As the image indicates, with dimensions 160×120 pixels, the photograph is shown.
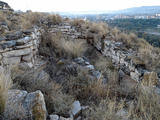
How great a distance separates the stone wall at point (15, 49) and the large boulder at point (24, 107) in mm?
1729

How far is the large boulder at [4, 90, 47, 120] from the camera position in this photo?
1.37 m

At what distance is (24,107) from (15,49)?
2.21 m

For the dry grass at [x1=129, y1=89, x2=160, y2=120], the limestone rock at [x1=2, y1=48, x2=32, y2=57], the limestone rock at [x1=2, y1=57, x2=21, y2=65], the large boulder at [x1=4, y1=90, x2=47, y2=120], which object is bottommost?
the dry grass at [x1=129, y1=89, x2=160, y2=120]

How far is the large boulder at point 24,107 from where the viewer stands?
137 cm

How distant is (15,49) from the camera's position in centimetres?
332

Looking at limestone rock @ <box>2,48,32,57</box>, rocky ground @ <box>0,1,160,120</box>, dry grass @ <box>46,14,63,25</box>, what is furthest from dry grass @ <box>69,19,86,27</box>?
limestone rock @ <box>2,48,32,57</box>

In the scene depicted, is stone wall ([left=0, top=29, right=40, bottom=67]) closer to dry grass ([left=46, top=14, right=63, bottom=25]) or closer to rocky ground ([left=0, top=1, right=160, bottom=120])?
rocky ground ([left=0, top=1, right=160, bottom=120])

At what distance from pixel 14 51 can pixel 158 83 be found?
11.8ft

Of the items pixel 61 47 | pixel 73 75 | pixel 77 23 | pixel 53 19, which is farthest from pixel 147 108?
pixel 53 19

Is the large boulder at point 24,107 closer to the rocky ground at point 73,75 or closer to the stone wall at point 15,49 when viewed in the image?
the rocky ground at point 73,75

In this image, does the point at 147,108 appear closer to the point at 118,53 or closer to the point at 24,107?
the point at 24,107

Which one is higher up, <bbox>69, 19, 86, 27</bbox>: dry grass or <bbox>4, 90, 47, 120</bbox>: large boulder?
<bbox>69, 19, 86, 27</bbox>: dry grass

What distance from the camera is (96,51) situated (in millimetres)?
6016

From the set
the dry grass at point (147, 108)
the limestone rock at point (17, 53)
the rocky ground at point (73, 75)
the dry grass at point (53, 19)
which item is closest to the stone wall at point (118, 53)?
the rocky ground at point (73, 75)
